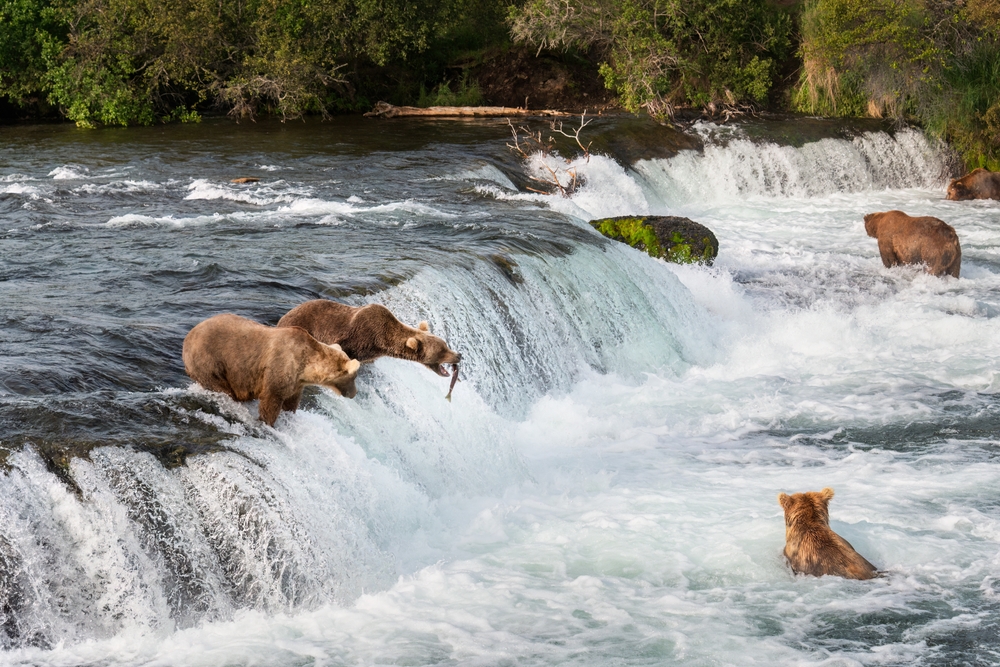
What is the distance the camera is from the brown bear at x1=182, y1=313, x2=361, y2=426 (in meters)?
5.60

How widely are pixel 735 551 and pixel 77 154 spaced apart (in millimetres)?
14834

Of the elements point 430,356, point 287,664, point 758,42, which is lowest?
point 287,664

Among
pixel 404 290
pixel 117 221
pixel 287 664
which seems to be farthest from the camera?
pixel 117 221

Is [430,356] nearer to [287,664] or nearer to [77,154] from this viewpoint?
[287,664]

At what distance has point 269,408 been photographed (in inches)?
233

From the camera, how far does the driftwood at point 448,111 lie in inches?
919

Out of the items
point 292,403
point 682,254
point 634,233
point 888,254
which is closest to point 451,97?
point 634,233

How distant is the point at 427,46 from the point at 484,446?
1757 centimetres

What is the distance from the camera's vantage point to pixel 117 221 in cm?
1207

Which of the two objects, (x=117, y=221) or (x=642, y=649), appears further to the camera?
(x=117, y=221)

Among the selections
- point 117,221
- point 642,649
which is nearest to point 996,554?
point 642,649

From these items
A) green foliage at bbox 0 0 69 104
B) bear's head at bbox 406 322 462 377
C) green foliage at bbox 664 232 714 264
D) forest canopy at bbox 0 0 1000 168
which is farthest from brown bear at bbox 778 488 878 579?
green foliage at bbox 0 0 69 104

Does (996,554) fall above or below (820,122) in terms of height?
below

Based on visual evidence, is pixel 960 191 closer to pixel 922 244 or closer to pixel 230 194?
pixel 922 244
